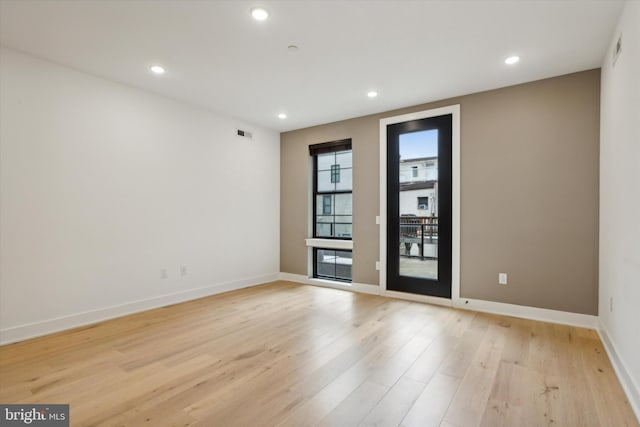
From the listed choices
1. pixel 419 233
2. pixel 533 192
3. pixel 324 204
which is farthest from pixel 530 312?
pixel 324 204

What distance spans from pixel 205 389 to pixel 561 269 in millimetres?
3556

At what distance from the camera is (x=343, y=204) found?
5.15 metres

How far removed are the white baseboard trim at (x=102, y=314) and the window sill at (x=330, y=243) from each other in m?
1.26

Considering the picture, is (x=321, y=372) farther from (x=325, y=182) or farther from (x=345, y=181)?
(x=325, y=182)

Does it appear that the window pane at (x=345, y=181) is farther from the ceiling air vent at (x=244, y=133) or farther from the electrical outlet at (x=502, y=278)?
the electrical outlet at (x=502, y=278)

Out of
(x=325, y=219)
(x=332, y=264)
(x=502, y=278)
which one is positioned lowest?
(x=332, y=264)

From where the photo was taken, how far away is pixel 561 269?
10.9ft

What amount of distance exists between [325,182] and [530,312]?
334cm

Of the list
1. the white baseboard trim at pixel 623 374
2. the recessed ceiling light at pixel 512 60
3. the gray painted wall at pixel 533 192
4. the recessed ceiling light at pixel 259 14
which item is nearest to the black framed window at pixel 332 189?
the gray painted wall at pixel 533 192

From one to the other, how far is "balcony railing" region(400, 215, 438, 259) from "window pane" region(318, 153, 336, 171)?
5.20 ft

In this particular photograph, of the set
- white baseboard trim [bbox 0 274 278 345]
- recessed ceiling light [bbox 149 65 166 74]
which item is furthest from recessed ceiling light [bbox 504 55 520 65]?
white baseboard trim [bbox 0 274 278 345]

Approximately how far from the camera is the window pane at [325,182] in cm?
531

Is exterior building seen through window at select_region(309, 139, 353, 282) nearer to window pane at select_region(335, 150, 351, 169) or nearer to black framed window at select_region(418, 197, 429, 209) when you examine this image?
window pane at select_region(335, 150, 351, 169)

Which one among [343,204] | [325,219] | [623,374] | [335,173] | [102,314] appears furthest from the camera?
[325,219]
